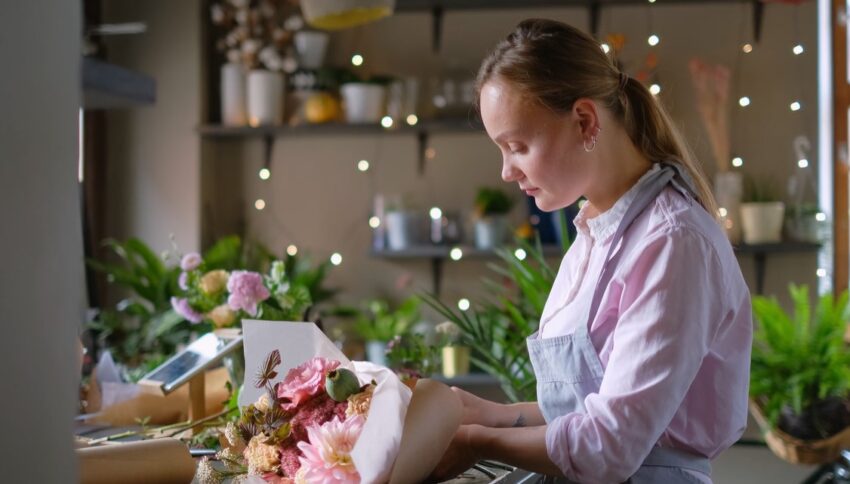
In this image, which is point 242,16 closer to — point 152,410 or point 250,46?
point 250,46

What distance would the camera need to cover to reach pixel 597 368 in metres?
1.25

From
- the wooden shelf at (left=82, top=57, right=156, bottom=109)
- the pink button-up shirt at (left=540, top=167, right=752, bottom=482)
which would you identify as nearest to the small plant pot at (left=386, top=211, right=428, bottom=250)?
the wooden shelf at (left=82, top=57, right=156, bottom=109)

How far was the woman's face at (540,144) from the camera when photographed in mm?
1264

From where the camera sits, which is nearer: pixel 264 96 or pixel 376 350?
pixel 376 350

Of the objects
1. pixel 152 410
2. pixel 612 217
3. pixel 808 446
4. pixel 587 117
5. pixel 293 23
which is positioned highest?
pixel 293 23

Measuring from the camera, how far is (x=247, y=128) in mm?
4598

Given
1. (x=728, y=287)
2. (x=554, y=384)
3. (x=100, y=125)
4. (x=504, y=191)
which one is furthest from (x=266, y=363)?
(x=100, y=125)

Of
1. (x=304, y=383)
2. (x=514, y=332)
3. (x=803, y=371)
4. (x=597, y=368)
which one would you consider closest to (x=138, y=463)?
(x=304, y=383)

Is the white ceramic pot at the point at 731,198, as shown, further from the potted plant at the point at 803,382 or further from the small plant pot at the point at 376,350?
the small plant pot at the point at 376,350

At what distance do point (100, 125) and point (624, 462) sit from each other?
4.02 meters

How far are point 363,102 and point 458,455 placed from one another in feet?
11.2

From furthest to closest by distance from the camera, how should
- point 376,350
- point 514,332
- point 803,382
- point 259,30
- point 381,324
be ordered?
point 259,30, point 381,324, point 376,350, point 803,382, point 514,332

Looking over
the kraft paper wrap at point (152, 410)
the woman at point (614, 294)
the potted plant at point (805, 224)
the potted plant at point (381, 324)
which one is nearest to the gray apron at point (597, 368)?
the woman at point (614, 294)

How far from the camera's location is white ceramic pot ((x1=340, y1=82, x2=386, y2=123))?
4500mm
